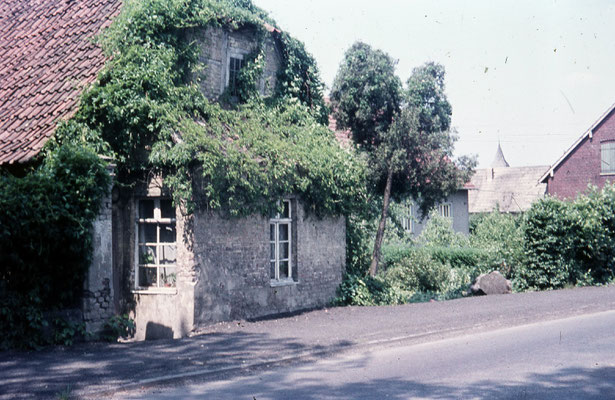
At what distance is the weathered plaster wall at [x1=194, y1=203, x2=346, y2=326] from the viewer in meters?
13.1

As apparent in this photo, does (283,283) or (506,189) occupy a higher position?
(506,189)

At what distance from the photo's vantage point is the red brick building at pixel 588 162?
35625 millimetres

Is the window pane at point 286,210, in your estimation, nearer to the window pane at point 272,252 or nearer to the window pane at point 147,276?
the window pane at point 272,252

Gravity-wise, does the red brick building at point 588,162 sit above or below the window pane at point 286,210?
above

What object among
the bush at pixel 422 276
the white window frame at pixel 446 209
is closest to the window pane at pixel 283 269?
the bush at pixel 422 276

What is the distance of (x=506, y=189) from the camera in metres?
59.1

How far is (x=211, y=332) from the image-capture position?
1258cm

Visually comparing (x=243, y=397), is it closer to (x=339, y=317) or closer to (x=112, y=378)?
(x=112, y=378)

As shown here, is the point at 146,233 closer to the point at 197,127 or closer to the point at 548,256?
the point at 197,127

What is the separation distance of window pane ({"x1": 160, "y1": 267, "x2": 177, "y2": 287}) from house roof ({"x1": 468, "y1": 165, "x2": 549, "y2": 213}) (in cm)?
4457

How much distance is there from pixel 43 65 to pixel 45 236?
240 inches

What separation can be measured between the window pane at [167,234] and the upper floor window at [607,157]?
29.7m

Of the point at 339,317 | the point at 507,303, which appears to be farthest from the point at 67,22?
the point at 507,303

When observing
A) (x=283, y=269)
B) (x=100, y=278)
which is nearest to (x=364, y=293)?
(x=283, y=269)
